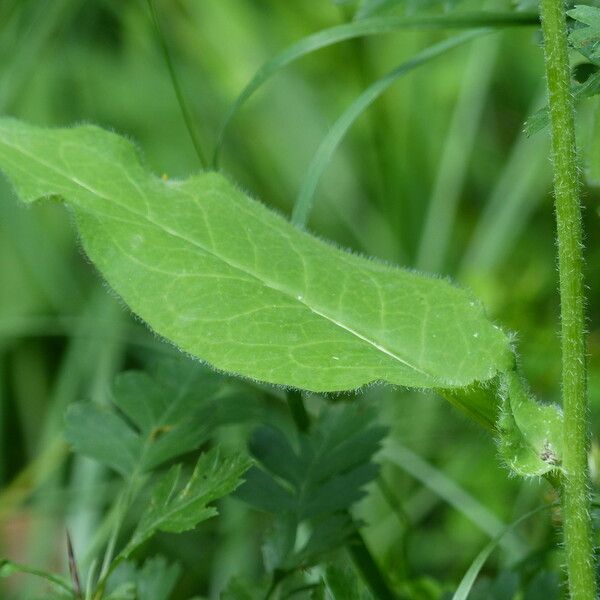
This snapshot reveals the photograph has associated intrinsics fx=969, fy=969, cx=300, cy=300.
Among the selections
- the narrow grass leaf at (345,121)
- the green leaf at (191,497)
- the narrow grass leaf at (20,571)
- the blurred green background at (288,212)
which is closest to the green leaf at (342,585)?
the green leaf at (191,497)

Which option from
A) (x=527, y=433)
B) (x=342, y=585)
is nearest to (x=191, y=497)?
(x=342, y=585)

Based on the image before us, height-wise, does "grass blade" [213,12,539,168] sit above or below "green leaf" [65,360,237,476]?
above

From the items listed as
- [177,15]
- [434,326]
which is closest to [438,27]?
[434,326]

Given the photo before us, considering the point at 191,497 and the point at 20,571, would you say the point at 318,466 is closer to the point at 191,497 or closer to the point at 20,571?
the point at 191,497

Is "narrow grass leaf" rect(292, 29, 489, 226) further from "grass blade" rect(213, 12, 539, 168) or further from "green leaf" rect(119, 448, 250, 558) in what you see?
"green leaf" rect(119, 448, 250, 558)

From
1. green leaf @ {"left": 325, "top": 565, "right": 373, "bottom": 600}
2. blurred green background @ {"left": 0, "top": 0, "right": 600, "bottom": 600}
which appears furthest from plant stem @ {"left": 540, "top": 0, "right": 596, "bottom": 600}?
blurred green background @ {"left": 0, "top": 0, "right": 600, "bottom": 600}

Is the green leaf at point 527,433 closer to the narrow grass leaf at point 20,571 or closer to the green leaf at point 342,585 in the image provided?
the green leaf at point 342,585
